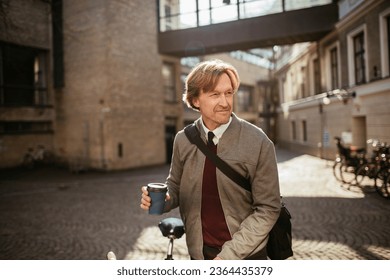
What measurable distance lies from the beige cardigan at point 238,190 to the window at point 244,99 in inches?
1105

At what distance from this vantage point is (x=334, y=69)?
51.3 ft

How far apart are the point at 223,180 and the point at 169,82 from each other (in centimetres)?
1551

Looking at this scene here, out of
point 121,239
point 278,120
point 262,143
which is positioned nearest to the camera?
point 262,143

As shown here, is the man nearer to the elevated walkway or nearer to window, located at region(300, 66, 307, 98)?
the elevated walkway

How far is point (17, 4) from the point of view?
12.4 meters

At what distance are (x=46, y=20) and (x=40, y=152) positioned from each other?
20.2ft

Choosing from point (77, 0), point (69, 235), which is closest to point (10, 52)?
point (77, 0)

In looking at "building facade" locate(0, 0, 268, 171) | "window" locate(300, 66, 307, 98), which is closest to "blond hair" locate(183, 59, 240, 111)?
"building facade" locate(0, 0, 268, 171)

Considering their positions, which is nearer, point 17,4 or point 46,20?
point 17,4

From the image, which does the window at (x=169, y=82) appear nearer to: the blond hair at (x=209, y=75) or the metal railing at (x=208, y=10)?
the metal railing at (x=208, y=10)

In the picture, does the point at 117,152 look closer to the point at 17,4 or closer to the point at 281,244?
the point at 17,4

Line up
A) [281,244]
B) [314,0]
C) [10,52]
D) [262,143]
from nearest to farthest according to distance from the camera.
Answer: [262,143], [281,244], [10,52], [314,0]

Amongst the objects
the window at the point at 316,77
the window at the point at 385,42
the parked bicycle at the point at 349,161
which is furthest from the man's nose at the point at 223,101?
the window at the point at 316,77

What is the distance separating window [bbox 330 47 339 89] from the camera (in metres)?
15.2
